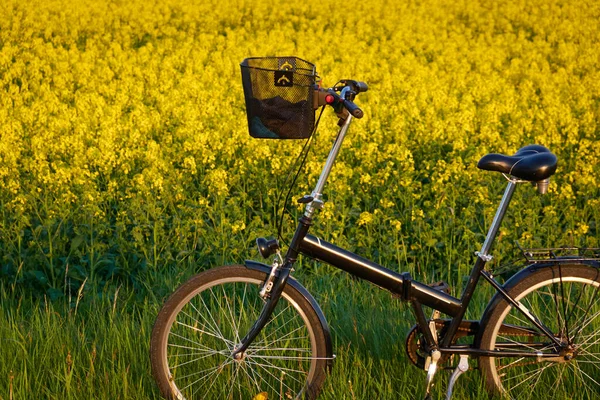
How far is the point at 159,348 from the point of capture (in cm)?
348

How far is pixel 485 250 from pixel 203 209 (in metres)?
2.51

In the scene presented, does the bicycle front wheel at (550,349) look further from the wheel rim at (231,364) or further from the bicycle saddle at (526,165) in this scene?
the wheel rim at (231,364)

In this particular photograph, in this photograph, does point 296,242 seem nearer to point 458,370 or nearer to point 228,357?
point 228,357

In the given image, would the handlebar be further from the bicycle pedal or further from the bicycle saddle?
the bicycle pedal

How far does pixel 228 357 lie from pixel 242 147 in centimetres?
343

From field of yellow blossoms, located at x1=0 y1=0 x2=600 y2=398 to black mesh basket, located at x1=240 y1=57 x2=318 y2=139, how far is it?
4.47 feet

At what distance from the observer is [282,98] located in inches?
124

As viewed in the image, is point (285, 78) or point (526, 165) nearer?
point (285, 78)

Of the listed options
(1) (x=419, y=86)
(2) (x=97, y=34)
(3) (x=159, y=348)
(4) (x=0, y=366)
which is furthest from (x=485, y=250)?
(2) (x=97, y=34)

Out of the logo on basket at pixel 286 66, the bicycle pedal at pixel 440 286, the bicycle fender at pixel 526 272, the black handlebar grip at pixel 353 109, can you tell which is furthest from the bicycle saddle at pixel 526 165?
the logo on basket at pixel 286 66

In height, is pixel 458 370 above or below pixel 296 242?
below

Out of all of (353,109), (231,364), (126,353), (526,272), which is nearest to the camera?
(353,109)

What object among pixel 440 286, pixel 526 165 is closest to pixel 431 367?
pixel 440 286

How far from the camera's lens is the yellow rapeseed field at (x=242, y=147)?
5398 millimetres
